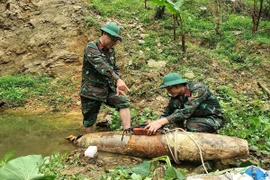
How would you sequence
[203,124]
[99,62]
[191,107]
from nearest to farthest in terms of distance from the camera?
[191,107] < [203,124] < [99,62]

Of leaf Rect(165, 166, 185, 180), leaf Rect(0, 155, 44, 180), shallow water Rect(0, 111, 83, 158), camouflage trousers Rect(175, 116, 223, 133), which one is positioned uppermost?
leaf Rect(0, 155, 44, 180)

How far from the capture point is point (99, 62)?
411cm

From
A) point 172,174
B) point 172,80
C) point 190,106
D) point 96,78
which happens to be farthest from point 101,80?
point 172,174

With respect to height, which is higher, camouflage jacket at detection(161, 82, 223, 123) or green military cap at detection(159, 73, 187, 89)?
green military cap at detection(159, 73, 187, 89)

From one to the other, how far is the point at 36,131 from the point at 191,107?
2.71m

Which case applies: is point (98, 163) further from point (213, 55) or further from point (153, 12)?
point (153, 12)

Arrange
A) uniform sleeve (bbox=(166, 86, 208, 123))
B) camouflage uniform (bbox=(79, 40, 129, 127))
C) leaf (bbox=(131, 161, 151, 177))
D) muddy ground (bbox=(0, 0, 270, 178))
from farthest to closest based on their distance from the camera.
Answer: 1. muddy ground (bbox=(0, 0, 270, 178))
2. camouflage uniform (bbox=(79, 40, 129, 127))
3. uniform sleeve (bbox=(166, 86, 208, 123))
4. leaf (bbox=(131, 161, 151, 177))

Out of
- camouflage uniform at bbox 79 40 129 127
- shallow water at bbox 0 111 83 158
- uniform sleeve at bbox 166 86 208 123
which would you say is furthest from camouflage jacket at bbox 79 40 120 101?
uniform sleeve at bbox 166 86 208 123

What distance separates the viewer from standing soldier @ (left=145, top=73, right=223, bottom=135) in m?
3.59

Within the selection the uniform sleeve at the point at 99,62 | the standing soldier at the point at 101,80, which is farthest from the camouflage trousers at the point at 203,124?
the uniform sleeve at the point at 99,62

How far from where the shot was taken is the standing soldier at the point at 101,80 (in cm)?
411

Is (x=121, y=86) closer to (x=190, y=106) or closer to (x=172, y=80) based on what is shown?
(x=172, y=80)

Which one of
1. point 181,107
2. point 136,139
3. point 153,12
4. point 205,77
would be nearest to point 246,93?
point 205,77

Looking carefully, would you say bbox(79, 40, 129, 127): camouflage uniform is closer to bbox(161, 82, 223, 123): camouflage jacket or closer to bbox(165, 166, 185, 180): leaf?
bbox(161, 82, 223, 123): camouflage jacket
